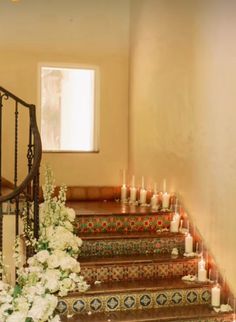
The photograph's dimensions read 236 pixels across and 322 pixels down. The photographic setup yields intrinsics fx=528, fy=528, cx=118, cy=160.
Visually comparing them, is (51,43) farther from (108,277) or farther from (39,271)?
(39,271)

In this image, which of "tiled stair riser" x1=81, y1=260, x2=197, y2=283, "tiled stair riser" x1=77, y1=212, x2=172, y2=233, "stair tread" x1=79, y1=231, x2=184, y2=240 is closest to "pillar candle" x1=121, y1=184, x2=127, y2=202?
"tiled stair riser" x1=77, y1=212, x2=172, y2=233

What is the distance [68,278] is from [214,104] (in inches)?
76.6

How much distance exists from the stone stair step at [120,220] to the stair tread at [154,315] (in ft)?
3.26

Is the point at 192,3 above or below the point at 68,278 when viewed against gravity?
above

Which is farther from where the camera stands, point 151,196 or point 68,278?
point 151,196

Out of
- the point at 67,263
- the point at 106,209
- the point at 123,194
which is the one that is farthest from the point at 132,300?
the point at 123,194

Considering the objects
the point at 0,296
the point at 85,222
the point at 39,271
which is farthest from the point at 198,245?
the point at 0,296

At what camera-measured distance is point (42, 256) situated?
3633 mm

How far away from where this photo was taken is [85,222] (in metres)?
4.92

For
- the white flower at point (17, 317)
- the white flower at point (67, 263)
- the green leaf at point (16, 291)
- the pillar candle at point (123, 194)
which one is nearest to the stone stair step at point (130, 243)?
the white flower at point (67, 263)

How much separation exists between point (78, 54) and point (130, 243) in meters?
2.59

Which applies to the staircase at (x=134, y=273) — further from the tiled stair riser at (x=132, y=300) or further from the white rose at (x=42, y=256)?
the white rose at (x=42, y=256)

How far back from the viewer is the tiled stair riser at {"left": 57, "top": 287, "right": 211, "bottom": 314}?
4.09m

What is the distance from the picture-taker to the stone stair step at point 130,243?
468 cm
